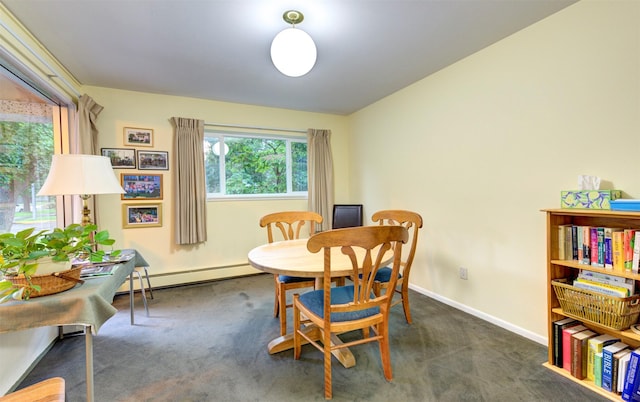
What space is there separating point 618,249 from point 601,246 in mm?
73

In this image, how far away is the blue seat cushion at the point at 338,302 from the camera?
160 centimetres

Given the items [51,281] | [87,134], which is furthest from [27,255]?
[87,134]

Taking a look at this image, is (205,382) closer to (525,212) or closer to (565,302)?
(565,302)

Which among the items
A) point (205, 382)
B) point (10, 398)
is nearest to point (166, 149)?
point (205, 382)

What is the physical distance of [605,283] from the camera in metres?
1.56

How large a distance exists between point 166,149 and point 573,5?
3.86m

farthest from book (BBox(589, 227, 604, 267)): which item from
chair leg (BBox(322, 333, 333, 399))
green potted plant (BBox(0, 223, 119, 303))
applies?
green potted plant (BBox(0, 223, 119, 303))

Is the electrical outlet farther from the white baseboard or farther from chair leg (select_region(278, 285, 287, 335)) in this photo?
chair leg (select_region(278, 285, 287, 335))

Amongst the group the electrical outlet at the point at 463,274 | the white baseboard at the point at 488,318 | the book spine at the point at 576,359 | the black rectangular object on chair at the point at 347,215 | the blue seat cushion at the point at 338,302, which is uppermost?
the black rectangular object on chair at the point at 347,215

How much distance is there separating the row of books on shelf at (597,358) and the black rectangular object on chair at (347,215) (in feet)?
7.70

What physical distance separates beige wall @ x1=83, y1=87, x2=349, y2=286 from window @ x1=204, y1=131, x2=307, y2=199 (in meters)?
0.18

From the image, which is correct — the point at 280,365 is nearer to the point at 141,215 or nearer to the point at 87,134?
the point at 141,215

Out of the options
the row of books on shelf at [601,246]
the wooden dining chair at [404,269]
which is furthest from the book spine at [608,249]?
the wooden dining chair at [404,269]

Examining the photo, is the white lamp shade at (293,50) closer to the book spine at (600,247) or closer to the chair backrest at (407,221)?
the chair backrest at (407,221)
